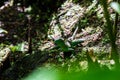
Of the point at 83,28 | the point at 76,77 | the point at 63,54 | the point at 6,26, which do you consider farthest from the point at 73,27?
the point at 76,77

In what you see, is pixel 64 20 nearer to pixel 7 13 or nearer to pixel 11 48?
pixel 11 48

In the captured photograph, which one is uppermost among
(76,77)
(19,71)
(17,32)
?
(76,77)

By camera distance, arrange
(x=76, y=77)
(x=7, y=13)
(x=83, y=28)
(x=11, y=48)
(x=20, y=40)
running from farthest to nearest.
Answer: (x=7, y=13) → (x=20, y=40) → (x=11, y=48) → (x=83, y=28) → (x=76, y=77)

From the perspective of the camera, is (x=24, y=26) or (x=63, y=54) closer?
(x=63, y=54)

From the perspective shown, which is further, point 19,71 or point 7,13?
point 7,13

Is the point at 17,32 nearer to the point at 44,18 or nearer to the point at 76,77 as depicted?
the point at 44,18

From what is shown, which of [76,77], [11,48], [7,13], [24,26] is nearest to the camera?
[76,77]

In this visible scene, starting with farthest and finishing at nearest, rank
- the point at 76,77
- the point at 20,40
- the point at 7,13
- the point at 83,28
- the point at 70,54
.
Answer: the point at 7,13 < the point at 20,40 < the point at 83,28 < the point at 70,54 < the point at 76,77

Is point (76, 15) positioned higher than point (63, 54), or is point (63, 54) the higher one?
point (76, 15)

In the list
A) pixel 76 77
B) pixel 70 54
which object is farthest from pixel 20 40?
pixel 76 77
